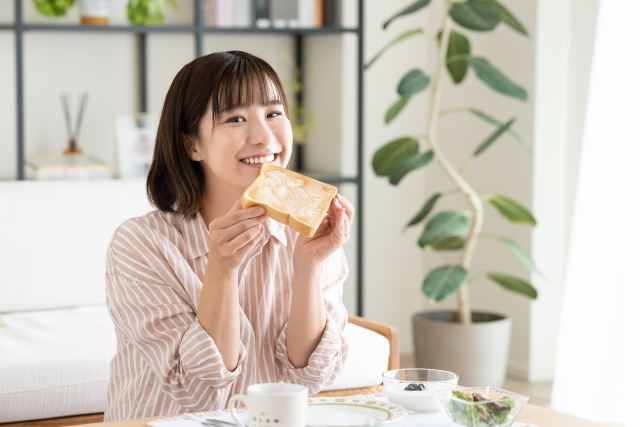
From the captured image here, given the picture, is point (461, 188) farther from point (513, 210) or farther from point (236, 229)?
point (236, 229)

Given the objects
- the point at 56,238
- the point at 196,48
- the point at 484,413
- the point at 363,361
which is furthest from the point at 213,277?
the point at 196,48

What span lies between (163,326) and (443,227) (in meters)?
2.03

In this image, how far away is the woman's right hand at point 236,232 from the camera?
4.31 ft

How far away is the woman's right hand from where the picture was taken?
1.31 m

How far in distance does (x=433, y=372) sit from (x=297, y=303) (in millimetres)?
319

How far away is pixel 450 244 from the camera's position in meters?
3.53

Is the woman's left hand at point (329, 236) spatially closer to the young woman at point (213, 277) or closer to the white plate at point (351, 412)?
the young woman at point (213, 277)

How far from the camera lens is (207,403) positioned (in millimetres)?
1478

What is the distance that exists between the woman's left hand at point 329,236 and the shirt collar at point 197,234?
0.30 feet

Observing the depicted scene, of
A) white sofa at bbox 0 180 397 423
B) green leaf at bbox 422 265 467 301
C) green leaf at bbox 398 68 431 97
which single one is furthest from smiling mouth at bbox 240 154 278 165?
green leaf at bbox 398 68 431 97

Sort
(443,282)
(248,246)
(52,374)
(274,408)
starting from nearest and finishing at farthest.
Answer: (274,408) < (248,246) < (52,374) < (443,282)

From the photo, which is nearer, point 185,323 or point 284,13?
point 185,323

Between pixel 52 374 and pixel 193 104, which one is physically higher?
pixel 193 104

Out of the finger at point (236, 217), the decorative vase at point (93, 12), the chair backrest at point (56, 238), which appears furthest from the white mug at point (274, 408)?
the decorative vase at point (93, 12)
